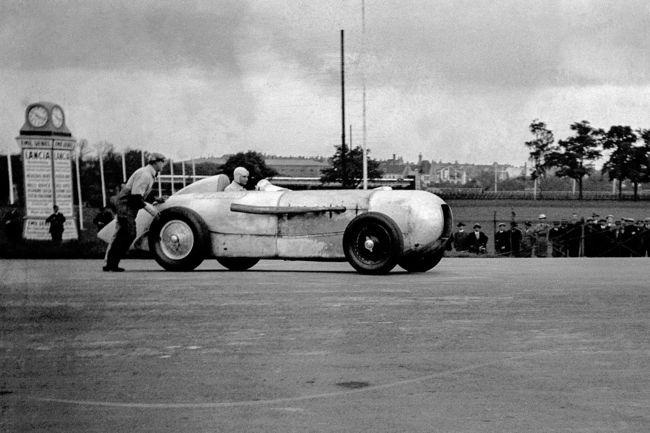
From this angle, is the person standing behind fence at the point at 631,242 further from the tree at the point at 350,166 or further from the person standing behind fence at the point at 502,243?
the tree at the point at 350,166

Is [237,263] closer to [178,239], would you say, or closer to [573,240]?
[178,239]

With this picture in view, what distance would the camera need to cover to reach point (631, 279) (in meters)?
13.2

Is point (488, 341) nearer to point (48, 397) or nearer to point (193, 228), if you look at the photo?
point (48, 397)

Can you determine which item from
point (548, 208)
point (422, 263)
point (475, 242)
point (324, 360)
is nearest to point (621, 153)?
point (548, 208)

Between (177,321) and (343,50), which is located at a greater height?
(343,50)

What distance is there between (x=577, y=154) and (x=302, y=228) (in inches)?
2621

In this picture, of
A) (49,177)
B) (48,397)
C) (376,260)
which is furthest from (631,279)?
(49,177)

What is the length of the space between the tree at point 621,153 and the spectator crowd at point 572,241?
148 feet

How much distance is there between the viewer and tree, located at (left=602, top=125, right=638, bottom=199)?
7450cm

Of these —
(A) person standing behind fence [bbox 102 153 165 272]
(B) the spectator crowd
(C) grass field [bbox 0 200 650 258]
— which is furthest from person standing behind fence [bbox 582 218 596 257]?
(C) grass field [bbox 0 200 650 258]

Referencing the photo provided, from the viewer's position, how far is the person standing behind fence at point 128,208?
14.7 metres

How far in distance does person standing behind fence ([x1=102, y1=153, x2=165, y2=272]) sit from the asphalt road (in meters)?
3.45

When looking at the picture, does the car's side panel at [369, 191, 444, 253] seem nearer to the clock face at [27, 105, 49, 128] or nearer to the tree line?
the clock face at [27, 105, 49, 128]

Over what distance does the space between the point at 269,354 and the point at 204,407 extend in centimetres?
149
